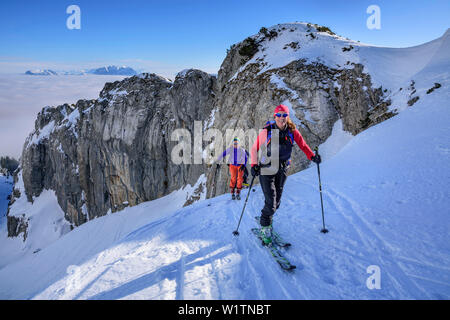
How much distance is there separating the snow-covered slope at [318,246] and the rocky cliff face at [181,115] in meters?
6.71

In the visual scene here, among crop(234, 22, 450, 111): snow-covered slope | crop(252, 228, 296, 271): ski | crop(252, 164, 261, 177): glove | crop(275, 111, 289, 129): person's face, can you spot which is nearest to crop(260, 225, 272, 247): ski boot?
crop(252, 228, 296, 271): ski

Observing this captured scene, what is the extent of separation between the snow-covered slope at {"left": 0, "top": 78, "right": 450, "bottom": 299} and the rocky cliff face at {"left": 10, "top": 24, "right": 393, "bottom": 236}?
6.71 m

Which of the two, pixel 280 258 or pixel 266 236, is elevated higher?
pixel 266 236

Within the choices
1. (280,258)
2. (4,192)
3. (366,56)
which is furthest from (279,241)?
(4,192)

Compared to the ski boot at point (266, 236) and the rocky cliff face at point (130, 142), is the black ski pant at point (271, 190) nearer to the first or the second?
the ski boot at point (266, 236)

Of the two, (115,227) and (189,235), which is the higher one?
(189,235)

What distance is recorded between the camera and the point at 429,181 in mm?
5734

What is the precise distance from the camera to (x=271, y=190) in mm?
4766

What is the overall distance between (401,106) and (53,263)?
104 ft

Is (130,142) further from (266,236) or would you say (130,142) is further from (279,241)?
(279,241)

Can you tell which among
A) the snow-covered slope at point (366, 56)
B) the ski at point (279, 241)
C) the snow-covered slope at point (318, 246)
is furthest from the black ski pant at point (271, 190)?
the snow-covered slope at point (366, 56)

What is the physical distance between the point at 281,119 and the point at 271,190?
161cm
